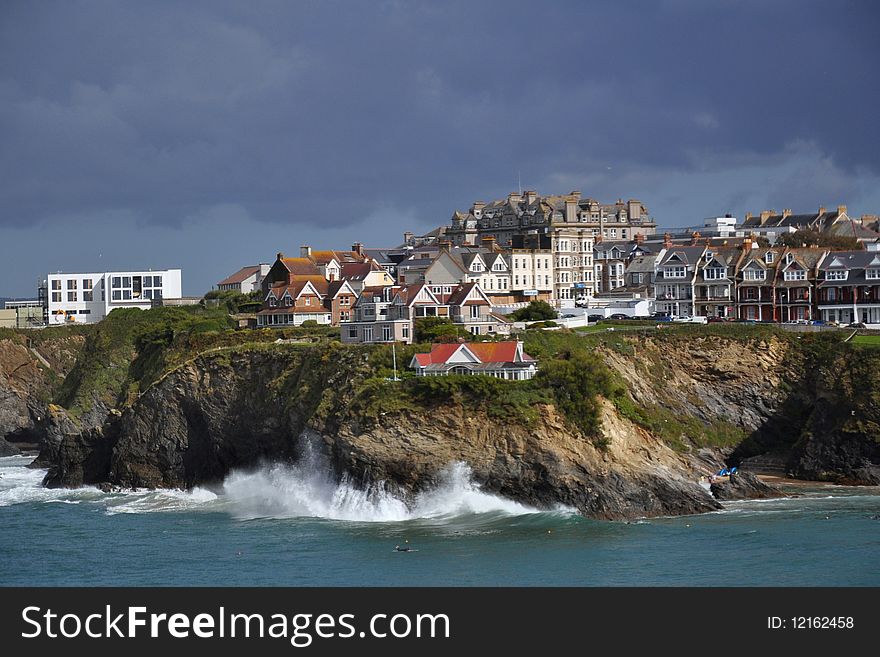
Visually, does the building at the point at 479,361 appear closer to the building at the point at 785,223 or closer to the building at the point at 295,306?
the building at the point at 295,306

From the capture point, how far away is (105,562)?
63094 mm

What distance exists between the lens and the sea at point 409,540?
57469 mm

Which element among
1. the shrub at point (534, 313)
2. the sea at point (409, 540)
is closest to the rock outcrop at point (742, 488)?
the sea at point (409, 540)

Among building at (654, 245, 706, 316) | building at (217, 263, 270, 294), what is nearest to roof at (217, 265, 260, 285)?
building at (217, 263, 270, 294)

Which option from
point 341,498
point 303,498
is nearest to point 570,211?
point 303,498

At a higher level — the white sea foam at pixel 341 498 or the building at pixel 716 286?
the building at pixel 716 286

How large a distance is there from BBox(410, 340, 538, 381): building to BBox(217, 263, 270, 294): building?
56584 mm

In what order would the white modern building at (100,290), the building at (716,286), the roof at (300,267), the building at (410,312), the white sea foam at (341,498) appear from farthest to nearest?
the white modern building at (100,290) → the building at (716,286) → the roof at (300,267) → the building at (410,312) → the white sea foam at (341,498)

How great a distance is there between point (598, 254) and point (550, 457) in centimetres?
6410

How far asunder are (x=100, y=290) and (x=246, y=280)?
1813 cm

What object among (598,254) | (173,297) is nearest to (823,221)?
(598,254)

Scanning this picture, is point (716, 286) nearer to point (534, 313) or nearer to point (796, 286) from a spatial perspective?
point (796, 286)

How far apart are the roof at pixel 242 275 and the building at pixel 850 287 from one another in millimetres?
53925

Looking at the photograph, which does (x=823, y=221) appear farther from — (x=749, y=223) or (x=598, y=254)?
(x=598, y=254)
